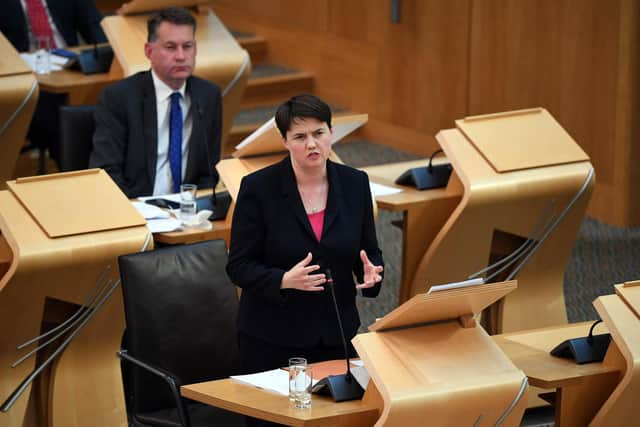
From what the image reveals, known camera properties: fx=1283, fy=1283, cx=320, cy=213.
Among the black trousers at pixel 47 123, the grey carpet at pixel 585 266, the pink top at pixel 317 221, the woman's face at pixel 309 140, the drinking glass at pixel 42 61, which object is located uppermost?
the woman's face at pixel 309 140

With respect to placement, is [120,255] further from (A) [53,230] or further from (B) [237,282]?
(B) [237,282]

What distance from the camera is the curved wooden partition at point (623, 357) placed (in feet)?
12.8

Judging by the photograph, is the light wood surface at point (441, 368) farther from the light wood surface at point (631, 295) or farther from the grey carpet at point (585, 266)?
the grey carpet at point (585, 266)

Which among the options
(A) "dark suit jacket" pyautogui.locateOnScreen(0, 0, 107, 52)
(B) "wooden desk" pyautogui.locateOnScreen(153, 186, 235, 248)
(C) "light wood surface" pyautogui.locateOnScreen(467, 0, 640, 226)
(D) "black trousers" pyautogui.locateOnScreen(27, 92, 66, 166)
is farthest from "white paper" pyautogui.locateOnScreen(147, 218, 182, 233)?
(A) "dark suit jacket" pyautogui.locateOnScreen(0, 0, 107, 52)

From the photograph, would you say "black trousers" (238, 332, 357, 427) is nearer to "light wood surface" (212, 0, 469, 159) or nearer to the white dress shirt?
the white dress shirt

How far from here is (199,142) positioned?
604 cm

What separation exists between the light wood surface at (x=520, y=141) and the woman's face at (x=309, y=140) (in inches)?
62.9

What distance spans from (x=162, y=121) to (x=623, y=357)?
Result: 9.21 ft

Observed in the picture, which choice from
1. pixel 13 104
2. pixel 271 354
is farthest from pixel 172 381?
pixel 13 104

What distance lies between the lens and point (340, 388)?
3699 millimetres

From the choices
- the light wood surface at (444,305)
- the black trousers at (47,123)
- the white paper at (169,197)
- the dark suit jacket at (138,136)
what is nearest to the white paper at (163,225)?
the white paper at (169,197)

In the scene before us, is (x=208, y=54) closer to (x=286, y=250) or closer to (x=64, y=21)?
(x=64, y=21)

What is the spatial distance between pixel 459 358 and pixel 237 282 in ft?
2.58

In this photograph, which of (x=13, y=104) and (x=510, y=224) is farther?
(x=13, y=104)
